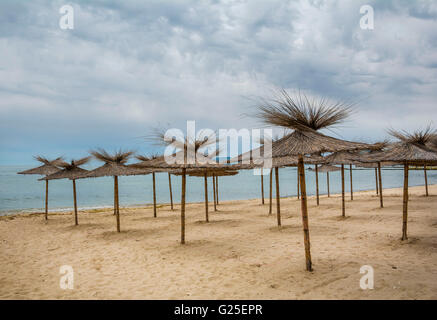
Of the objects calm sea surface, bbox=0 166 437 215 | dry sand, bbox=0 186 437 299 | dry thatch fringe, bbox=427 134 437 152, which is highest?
dry thatch fringe, bbox=427 134 437 152

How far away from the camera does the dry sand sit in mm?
4270

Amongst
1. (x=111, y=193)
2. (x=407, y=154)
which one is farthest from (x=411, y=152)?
(x=111, y=193)

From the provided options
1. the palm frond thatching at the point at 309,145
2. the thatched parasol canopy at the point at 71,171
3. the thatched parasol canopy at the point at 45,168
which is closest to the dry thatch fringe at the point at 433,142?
the palm frond thatching at the point at 309,145

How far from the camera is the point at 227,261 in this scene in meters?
5.79

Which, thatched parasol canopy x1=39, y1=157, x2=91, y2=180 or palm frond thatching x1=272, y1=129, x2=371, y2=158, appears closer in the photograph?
palm frond thatching x1=272, y1=129, x2=371, y2=158

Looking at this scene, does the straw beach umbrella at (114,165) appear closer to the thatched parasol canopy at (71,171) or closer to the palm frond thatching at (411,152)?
the thatched parasol canopy at (71,171)

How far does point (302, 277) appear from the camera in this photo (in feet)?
15.1

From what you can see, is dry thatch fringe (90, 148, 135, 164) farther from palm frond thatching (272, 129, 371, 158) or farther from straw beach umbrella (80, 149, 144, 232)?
palm frond thatching (272, 129, 371, 158)

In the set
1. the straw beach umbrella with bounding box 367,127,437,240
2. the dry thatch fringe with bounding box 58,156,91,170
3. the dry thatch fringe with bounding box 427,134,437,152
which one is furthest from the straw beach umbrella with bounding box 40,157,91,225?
the dry thatch fringe with bounding box 427,134,437,152

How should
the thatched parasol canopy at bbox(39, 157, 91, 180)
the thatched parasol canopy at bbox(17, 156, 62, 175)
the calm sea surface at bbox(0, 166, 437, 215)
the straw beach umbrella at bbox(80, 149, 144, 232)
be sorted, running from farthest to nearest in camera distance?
the calm sea surface at bbox(0, 166, 437, 215)
the thatched parasol canopy at bbox(17, 156, 62, 175)
the thatched parasol canopy at bbox(39, 157, 91, 180)
the straw beach umbrella at bbox(80, 149, 144, 232)

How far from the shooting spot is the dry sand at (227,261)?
4.27 meters
